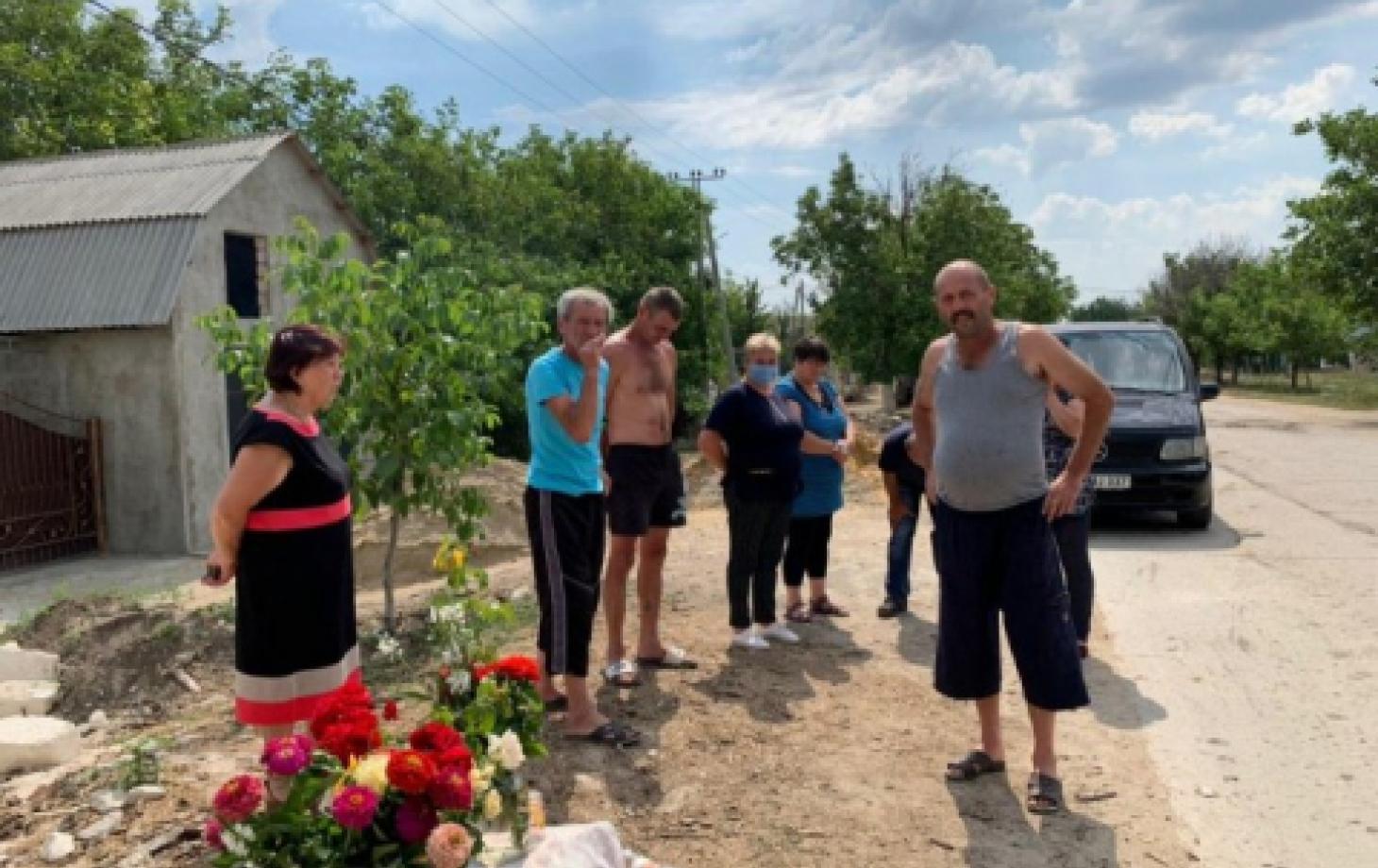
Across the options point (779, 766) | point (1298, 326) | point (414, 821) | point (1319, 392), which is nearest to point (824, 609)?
point (779, 766)

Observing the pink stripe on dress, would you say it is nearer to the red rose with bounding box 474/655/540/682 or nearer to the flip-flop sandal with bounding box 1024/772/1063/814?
the red rose with bounding box 474/655/540/682

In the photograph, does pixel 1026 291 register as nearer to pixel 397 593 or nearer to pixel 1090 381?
pixel 397 593

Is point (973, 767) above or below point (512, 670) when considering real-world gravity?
below

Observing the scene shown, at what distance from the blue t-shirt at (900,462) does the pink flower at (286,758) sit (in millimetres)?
4788

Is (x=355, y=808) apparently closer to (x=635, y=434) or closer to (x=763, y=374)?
(x=635, y=434)

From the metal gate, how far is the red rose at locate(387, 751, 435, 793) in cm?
1109

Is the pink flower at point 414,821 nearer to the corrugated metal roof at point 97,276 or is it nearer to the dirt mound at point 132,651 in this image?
the dirt mound at point 132,651

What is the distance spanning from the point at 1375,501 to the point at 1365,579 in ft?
14.7

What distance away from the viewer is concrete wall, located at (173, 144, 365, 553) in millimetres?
12352

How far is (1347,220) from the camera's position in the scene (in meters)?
25.5

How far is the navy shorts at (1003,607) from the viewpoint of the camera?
154 inches

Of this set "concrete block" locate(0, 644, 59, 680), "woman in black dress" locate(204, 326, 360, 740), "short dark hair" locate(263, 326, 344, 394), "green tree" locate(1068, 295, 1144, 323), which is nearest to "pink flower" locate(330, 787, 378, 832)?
"woman in black dress" locate(204, 326, 360, 740)

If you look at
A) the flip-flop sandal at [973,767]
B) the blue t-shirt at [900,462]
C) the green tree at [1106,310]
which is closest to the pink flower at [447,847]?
the flip-flop sandal at [973,767]

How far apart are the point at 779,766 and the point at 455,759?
1997 mm
